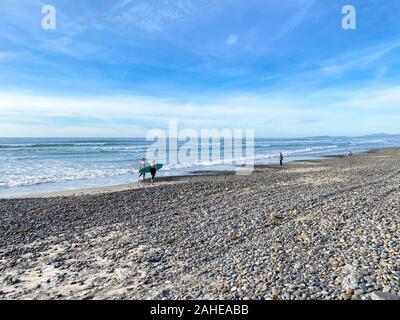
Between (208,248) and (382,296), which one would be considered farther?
(208,248)

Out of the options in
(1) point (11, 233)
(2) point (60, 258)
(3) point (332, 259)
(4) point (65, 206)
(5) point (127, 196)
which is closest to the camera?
(3) point (332, 259)

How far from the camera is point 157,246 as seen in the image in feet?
27.7

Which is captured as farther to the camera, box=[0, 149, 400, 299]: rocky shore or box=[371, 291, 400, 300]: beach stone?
box=[0, 149, 400, 299]: rocky shore

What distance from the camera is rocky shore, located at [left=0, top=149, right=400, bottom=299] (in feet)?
18.8

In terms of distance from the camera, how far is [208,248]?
802 centimetres

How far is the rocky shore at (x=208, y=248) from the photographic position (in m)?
5.72

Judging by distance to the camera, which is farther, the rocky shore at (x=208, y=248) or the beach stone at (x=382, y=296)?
the rocky shore at (x=208, y=248)

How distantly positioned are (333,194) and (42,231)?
12.5m

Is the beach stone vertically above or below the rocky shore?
above

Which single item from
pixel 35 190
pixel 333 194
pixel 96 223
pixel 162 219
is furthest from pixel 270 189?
pixel 35 190

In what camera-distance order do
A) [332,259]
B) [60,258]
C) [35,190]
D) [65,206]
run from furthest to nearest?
[35,190], [65,206], [60,258], [332,259]

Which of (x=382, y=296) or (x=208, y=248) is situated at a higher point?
(x=382, y=296)

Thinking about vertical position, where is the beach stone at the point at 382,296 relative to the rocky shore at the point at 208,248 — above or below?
above
